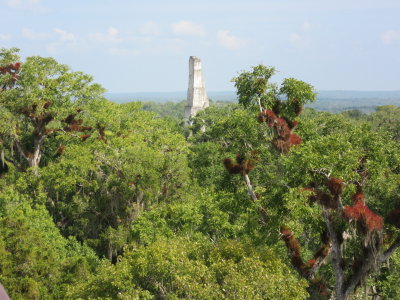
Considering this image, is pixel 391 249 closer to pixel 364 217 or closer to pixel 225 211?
pixel 364 217

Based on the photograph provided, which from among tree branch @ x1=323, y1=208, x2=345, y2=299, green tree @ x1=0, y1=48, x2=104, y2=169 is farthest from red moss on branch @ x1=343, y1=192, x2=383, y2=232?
green tree @ x1=0, y1=48, x2=104, y2=169

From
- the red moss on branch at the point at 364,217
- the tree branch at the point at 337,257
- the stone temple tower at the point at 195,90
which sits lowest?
the tree branch at the point at 337,257

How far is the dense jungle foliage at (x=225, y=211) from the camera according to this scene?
10.5m

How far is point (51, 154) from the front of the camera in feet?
93.4

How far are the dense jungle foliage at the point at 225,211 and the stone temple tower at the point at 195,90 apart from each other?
2665 cm

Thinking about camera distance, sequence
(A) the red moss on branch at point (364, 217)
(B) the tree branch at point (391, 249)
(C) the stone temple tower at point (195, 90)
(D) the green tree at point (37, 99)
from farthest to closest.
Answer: (C) the stone temple tower at point (195, 90) < (D) the green tree at point (37, 99) < (B) the tree branch at point (391, 249) < (A) the red moss on branch at point (364, 217)

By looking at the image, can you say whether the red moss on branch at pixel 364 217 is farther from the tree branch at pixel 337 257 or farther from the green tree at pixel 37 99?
the green tree at pixel 37 99

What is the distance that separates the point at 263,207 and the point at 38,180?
46.7 feet

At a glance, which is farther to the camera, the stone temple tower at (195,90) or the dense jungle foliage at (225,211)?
the stone temple tower at (195,90)

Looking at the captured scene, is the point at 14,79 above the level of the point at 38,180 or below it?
above

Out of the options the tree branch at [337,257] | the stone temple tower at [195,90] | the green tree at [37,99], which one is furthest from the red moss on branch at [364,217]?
the stone temple tower at [195,90]

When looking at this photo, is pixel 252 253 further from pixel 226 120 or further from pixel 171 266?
pixel 226 120

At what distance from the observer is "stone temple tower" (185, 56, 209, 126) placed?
5181 centimetres

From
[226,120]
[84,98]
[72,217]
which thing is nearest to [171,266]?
[226,120]
